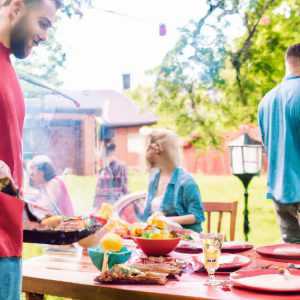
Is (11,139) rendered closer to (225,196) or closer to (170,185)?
(170,185)

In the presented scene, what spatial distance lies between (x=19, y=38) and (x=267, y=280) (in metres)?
0.84

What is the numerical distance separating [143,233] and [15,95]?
715mm

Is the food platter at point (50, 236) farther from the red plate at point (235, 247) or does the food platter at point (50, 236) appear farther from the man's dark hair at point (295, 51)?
the man's dark hair at point (295, 51)

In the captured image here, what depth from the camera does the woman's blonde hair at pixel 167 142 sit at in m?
2.48

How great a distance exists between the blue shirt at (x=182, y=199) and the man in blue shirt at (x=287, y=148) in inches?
21.8

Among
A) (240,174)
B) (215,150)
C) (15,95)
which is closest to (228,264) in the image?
(15,95)

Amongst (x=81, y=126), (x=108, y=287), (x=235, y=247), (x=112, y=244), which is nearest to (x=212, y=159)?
(x=81, y=126)

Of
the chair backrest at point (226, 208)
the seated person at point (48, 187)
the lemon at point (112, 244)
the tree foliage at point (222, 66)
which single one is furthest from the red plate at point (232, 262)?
the tree foliage at point (222, 66)

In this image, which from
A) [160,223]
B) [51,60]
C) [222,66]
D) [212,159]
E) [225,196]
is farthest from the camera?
[225,196]

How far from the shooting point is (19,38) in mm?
1140

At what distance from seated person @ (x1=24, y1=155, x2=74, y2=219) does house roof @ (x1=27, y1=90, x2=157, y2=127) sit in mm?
477

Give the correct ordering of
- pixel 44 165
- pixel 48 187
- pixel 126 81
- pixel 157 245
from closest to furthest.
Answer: pixel 157 245 → pixel 48 187 → pixel 44 165 → pixel 126 81

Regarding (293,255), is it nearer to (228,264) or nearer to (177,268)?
(228,264)

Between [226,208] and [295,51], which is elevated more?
[295,51]
